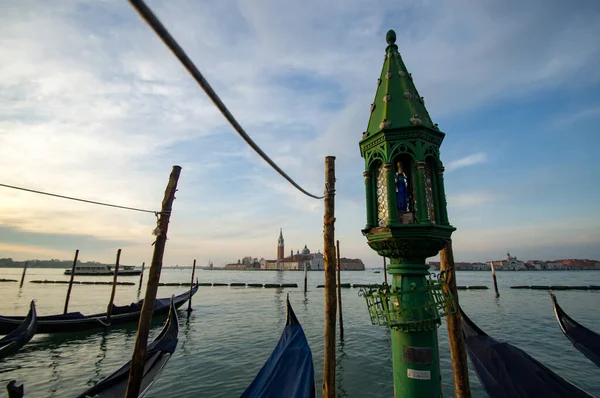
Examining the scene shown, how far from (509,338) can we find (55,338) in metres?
24.0

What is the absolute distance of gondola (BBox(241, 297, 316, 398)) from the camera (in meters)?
5.26

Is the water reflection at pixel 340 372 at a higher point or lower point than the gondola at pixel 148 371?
lower

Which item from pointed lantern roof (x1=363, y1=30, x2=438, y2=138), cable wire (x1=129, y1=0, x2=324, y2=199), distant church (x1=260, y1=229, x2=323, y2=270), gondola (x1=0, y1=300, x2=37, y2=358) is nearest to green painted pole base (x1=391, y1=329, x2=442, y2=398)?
pointed lantern roof (x1=363, y1=30, x2=438, y2=138)

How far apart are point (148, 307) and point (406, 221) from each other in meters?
5.01

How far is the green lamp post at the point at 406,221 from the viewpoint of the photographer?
384cm

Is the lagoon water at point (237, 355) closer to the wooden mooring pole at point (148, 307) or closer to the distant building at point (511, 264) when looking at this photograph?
the wooden mooring pole at point (148, 307)

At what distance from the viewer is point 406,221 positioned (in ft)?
14.5

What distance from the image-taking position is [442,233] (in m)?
4.24

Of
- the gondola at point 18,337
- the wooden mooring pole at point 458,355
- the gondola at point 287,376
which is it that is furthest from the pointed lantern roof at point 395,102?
the gondola at point 18,337

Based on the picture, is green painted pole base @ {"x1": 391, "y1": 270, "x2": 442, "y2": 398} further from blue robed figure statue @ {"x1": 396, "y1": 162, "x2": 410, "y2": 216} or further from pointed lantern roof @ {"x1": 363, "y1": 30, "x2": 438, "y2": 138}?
pointed lantern roof @ {"x1": 363, "y1": 30, "x2": 438, "y2": 138}

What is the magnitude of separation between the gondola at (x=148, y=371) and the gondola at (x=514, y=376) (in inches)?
293

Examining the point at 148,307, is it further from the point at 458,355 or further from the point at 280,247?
the point at 280,247

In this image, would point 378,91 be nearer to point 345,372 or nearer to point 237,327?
point 345,372

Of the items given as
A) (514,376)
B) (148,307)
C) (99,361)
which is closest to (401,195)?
(514,376)
